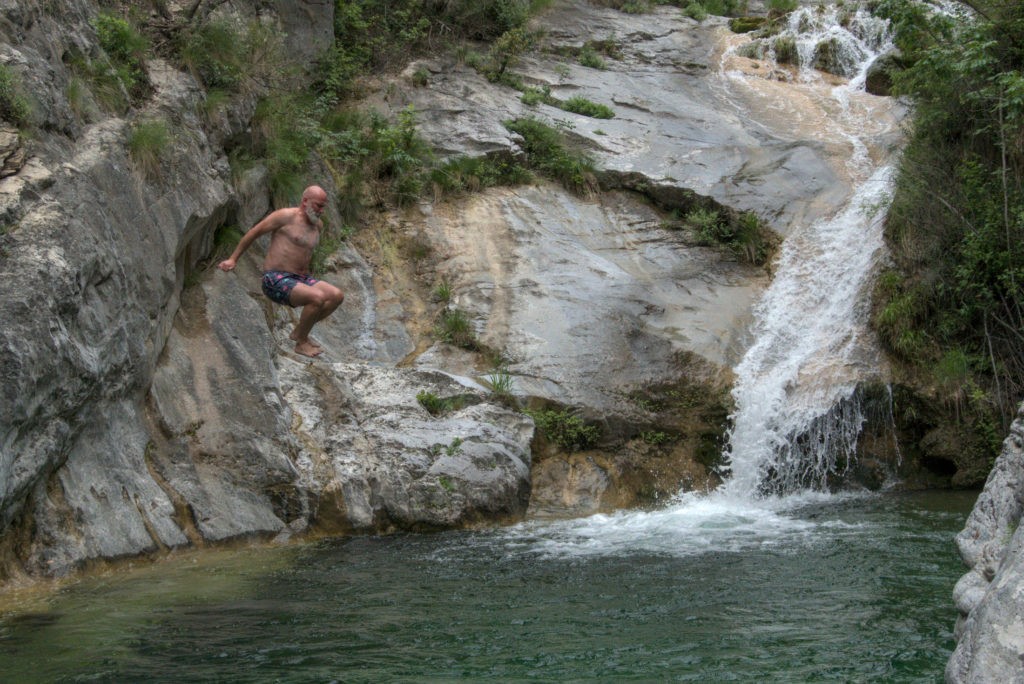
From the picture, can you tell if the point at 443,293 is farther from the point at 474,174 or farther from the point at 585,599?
the point at 585,599

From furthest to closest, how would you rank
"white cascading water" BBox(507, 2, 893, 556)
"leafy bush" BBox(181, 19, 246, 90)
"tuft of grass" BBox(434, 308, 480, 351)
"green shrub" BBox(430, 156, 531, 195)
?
1. "green shrub" BBox(430, 156, 531, 195)
2. "leafy bush" BBox(181, 19, 246, 90)
3. "tuft of grass" BBox(434, 308, 480, 351)
4. "white cascading water" BBox(507, 2, 893, 556)

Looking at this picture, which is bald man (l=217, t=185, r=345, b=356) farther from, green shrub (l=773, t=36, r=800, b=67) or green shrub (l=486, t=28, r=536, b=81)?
green shrub (l=773, t=36, r=800, b=67)

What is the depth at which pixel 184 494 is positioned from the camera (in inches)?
307

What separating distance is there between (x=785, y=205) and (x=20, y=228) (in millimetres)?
10394

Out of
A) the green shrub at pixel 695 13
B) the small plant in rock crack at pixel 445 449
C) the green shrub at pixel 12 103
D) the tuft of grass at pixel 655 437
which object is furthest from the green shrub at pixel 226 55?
the green shrub at pixel 695 13

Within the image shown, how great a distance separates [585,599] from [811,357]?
6288 mm

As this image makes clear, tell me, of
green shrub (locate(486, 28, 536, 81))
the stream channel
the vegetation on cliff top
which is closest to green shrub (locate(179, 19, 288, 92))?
green shrub (locate(486, 28, 536, 81))

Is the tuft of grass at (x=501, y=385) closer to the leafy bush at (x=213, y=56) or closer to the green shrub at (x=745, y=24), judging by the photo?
the leafy bush at (x=213, y=56)

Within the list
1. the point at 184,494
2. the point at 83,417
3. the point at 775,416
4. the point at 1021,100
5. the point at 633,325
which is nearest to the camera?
the point at 83,417

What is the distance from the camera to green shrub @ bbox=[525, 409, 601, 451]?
999 centimetres

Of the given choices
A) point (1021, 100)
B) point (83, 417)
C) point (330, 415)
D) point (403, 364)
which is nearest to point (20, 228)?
point (83, 417)

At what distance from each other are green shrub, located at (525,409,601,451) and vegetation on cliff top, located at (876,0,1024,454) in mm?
3917

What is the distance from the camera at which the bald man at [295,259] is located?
8.95m

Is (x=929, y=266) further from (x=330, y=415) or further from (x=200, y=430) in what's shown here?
(x=200, y=430)
